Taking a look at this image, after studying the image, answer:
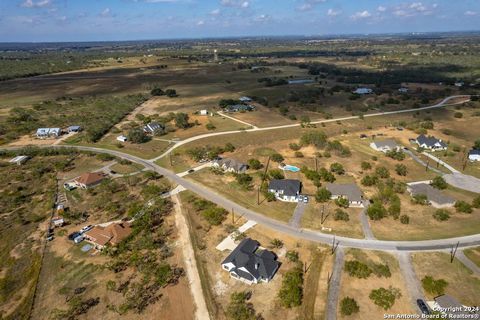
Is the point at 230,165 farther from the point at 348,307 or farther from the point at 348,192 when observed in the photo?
the point at 348,307

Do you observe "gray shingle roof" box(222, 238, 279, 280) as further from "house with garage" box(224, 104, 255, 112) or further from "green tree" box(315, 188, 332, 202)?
"house with garage" box(224, 104, 255, 112)

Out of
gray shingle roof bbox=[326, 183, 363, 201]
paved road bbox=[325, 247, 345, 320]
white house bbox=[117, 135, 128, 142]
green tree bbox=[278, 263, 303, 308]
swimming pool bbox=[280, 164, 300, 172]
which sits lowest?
paved road bbox=[325, 247, 345, 320]

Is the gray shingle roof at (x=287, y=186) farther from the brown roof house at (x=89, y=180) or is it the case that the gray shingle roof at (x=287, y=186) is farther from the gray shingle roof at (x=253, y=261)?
the brown roof house at (x=89, y=180)

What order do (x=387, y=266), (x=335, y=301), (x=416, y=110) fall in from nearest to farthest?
(x=335, y=301) < (x=387, y=266) < (x=416, y=110)

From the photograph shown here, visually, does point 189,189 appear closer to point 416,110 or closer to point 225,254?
point 225,254

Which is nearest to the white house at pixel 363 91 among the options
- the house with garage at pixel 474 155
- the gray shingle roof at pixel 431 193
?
the house with garage at pixel 474 155

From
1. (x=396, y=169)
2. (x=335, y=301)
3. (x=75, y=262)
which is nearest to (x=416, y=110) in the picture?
(x=396, y=169)

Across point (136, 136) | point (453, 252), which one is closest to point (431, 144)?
point (453, 252)

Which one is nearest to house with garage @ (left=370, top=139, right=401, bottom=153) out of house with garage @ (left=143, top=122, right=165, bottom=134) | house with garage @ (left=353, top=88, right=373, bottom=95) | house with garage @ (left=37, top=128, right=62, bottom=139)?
house with garage @ (left=143, top=122, right=165, bottom=134)
